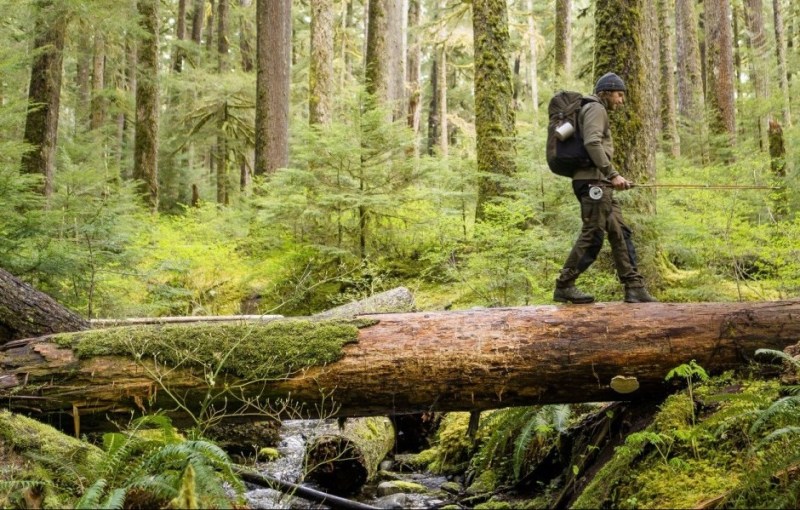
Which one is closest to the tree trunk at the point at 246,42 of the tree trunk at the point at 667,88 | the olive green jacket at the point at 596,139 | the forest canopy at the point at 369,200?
the forest canopy at the point at 369,200

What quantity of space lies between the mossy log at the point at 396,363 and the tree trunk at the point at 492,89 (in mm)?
6453

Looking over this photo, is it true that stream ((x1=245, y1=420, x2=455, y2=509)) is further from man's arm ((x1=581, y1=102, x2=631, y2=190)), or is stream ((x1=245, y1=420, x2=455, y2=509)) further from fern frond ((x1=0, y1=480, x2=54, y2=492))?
man's arm ((x1=581, y1=102, x2=631, y2=190))

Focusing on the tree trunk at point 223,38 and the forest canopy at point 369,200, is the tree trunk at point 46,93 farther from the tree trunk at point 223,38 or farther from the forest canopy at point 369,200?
the tree trunk at point 223,38

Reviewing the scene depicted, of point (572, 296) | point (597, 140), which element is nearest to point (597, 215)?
point (597, 140)

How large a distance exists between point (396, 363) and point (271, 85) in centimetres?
1057

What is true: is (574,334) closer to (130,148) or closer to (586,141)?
(586,141)

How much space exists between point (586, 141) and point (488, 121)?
5.75m

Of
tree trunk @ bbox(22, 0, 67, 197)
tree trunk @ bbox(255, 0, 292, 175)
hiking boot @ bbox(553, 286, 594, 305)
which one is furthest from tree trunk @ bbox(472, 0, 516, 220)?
tree trunk @ bbox(22, 0, 67, 197)

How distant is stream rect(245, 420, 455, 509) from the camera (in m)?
5.12

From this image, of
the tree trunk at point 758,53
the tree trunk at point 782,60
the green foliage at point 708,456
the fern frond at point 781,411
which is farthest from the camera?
the tree trunk at point 758,53

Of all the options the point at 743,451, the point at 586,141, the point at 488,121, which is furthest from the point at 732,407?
the point at 488,121

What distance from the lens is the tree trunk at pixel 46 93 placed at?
10781mm

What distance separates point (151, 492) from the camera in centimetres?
362

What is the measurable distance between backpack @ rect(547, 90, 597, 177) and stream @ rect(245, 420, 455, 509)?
130 inches
